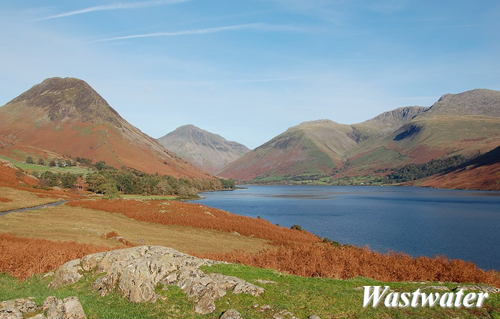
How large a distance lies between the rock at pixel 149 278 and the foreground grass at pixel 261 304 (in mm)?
351

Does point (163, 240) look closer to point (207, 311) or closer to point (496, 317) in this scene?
point (207, 311)

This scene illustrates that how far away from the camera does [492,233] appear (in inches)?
2699

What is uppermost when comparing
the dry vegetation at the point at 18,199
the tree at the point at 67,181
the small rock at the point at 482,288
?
the tree at the point at 67,181

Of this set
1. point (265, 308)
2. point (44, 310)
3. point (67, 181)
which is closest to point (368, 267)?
point (265, 308)

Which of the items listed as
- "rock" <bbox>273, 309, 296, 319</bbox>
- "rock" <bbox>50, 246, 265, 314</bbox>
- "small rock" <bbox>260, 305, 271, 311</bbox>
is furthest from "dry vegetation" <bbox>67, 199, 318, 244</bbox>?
"rock" <bbox>273, 309, 296, 319</bbox>

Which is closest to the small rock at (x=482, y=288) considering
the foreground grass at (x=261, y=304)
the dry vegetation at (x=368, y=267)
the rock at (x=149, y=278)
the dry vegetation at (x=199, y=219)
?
the foreground grass at (x=261, y=304)

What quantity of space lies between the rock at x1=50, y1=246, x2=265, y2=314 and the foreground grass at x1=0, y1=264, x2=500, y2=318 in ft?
1.15

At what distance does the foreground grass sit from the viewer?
12.9 metres

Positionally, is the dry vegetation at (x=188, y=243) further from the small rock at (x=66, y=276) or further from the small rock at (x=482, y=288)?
the small rock at (x=482, y=288)

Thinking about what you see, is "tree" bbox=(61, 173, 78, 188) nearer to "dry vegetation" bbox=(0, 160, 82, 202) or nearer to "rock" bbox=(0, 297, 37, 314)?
"dry vegetation" bbox=(0, 160, 82, 202)

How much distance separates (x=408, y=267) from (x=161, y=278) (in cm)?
1811

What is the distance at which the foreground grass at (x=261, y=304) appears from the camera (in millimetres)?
12859

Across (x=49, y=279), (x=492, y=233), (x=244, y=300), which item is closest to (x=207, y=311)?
(x=244, y=300)

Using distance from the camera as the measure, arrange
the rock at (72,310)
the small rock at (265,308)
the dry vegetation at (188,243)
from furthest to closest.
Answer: the dry vegetation at (188,243)
the small rock at (265,308)
the rock at (72,310)
